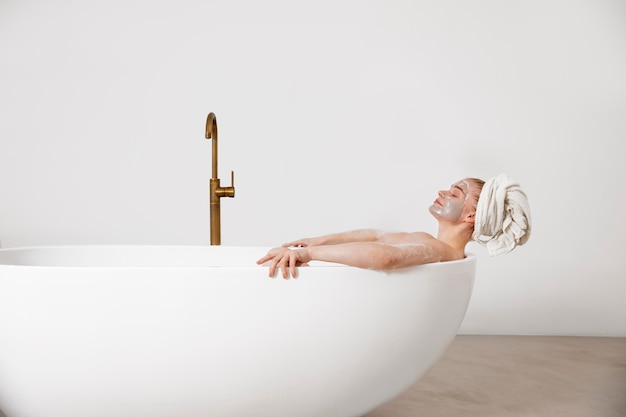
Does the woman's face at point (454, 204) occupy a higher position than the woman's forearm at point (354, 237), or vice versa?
the woman's face at point (454, 204)

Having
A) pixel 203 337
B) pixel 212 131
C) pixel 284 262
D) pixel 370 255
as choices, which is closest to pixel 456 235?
pixel 370 255

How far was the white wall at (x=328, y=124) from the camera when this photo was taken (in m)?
3.25

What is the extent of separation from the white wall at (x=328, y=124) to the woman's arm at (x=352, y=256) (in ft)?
5.76

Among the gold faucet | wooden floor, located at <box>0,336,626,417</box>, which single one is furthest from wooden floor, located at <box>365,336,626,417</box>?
the gold faucet

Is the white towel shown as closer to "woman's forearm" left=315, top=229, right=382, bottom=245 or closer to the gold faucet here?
"woman's forearm" left=315, top=229, right=382, bottom=245

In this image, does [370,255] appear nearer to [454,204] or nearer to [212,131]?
[454,204]

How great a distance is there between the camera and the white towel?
1832 millimetres

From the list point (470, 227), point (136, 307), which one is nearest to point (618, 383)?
point (470, 227)

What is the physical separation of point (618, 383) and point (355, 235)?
1150 millimetres

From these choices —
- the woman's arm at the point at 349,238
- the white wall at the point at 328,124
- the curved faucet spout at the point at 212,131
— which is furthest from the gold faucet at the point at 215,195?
the white wall at the point at 328,124

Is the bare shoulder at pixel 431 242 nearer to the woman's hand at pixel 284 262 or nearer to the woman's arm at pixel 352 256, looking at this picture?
the woman's arm at pixel 352 256

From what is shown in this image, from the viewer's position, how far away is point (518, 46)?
3.38 meters

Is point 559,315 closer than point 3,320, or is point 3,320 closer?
point 3,320

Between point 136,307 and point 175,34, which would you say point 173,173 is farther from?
point 136,307
